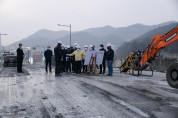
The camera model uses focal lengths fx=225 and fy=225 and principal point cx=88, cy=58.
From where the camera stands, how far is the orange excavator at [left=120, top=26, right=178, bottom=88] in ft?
23.4

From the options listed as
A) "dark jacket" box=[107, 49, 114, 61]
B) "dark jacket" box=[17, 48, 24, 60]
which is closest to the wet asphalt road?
"dark jacket" box=[107, 49, 114, 61]

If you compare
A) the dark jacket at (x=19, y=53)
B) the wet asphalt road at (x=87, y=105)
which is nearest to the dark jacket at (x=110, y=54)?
the dark jacket at (x=19, y=53)

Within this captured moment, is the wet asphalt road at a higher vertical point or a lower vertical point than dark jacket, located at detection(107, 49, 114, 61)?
lower

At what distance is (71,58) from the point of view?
16609mm

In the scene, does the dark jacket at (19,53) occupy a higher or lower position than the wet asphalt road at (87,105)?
higher

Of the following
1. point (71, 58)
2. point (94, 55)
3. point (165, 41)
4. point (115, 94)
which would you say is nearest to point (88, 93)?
point (115, 94)

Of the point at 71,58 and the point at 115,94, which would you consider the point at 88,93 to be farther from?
the point at 71,58

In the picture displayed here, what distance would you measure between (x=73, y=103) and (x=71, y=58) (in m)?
10.9

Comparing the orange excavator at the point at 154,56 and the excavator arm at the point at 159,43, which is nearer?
the orange excavator at the point at 154,56

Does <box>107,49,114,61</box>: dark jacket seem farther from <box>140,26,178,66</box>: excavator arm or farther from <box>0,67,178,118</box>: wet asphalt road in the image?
<box>0,67,178,118</box>: wet asphalt road

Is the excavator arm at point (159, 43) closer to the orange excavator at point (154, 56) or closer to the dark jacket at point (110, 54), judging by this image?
the orange excavator at point (154, 56)

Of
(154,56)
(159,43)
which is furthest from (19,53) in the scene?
(159,43)

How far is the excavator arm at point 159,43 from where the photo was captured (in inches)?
364

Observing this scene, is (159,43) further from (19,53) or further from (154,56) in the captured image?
(19,53)
